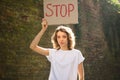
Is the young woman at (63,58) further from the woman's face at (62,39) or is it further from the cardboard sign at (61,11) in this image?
the cardboard sign at (61,11)

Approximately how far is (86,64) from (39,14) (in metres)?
3.38

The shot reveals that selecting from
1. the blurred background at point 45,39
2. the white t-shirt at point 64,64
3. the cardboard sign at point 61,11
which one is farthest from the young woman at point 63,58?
the blurred background at point 45,39

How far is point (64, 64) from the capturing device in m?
4.54

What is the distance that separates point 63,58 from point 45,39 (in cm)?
592

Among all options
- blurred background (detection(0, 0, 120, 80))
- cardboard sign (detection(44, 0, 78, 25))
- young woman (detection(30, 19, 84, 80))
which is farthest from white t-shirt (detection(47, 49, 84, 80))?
blurred background (detection(0, 0, 120, 80))

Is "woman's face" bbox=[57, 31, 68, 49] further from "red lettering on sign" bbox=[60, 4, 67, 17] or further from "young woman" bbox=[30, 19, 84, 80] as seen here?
"red lettering on sign" bbox=[60, 4, 67, 17]

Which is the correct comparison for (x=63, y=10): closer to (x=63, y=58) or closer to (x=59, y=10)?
A: (x=59, y=10)

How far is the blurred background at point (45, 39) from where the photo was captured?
8852 mm

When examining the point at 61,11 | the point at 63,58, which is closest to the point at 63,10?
the point at 61,11

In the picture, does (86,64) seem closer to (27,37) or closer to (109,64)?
(109,64)

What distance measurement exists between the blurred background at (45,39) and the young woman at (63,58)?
4.13 metres

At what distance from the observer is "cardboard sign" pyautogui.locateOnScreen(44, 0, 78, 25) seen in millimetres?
5570

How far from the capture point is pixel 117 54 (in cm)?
1566

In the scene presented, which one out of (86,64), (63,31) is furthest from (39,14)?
(63,31)
